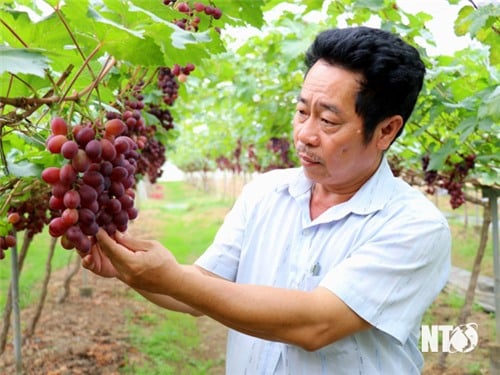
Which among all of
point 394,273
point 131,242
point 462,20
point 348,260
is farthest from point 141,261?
point 462,20

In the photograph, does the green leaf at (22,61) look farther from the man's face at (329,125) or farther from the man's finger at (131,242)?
the man's face at (329,125)

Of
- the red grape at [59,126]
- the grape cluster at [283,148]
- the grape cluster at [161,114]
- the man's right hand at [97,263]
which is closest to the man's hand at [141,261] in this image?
the man's right hand at [97,263]

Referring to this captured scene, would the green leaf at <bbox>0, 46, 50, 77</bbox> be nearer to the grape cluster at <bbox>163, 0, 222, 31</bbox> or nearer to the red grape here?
the red grape

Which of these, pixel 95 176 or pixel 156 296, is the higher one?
pixel 95 176

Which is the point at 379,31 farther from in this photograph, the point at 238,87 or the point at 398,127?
the point at 238,87

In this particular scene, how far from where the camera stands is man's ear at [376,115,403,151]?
1.83m

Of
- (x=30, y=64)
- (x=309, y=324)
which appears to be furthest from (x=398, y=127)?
(x=30, y=64)

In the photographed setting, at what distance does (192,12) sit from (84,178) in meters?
0.82

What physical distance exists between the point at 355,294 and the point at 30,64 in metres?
1.08

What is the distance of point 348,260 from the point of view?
1634 millimetres

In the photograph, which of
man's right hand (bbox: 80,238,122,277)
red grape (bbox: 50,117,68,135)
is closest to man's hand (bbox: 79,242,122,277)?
man's right hand (bbox: 80,238,122,277)

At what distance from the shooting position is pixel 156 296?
186 cm

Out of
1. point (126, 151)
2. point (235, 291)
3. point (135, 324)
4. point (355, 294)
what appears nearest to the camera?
point (126, 151)

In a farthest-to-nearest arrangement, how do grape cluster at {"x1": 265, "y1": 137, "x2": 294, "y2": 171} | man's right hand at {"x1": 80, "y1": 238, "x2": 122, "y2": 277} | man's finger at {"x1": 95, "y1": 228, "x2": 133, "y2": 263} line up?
grape cluster at {"x1": 265, "y1": 137, "x2": 294, "y2": 171} < man's right hand at {"x1": 80, "y1": 238, "x2": 122, "y2": 277} < man's finger at {"x1": 95, "y1": 228, "x2": 133, "y2": 263}
